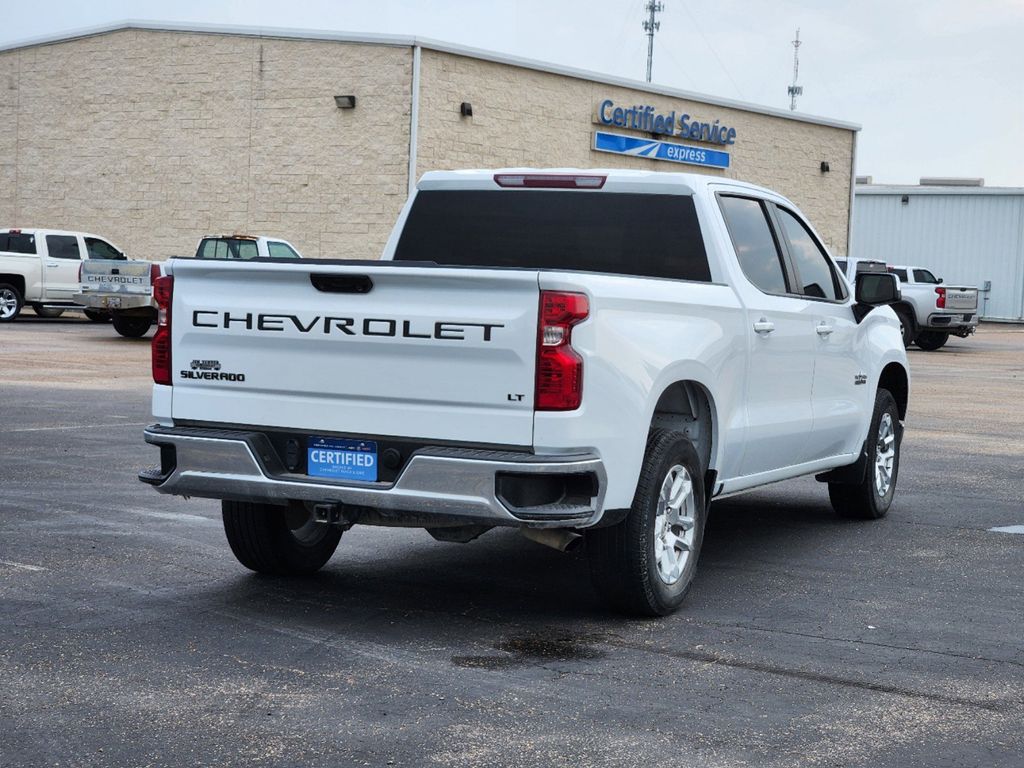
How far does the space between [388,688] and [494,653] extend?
0.69m

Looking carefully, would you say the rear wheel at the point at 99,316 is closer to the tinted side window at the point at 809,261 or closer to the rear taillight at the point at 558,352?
the tinted side window at the point at 809,261

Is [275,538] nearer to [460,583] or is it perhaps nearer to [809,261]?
[460,583]

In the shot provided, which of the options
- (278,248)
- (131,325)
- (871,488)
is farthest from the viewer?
(278,248)

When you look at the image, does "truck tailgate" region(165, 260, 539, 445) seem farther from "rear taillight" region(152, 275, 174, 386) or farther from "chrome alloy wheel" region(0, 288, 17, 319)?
"chrome alloy wheel" region(0, 288, 17, 319)

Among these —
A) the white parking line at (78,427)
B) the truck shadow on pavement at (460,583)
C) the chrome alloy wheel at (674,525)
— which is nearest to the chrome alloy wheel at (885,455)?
the truck shadow on pavement at (460,583)

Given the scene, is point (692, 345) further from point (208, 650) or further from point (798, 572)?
point (208, 650)

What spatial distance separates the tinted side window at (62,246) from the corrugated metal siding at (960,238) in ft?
124

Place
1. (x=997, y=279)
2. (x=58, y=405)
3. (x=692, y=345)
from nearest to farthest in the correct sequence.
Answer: (x=692, y=345), (x=58, y=405), (x=997, y=279)

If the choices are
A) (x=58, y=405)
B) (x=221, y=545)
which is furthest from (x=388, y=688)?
(x=58, y=405)

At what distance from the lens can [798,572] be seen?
789 centimetres

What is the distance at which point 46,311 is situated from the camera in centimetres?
3444

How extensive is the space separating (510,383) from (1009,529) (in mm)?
4824

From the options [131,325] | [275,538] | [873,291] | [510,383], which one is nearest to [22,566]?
[275,538]

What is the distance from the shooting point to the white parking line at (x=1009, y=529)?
9328 mm
